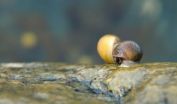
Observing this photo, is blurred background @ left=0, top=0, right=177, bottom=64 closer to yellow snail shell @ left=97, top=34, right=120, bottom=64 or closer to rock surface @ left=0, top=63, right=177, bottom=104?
yellow snail shell @ left=97, top=34, right=120, bottom=64

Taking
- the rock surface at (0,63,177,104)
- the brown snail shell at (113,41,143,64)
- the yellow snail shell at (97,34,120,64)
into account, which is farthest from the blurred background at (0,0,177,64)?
the rock surface at (0,63,177,104)

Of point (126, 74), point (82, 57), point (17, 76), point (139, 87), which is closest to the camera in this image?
point (139, 87)

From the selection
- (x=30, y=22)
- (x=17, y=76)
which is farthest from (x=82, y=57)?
(x=17, y=76)

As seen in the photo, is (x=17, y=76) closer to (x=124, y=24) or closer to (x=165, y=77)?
(x=165, y=77)

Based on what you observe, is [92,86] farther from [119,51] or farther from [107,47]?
[107,47]

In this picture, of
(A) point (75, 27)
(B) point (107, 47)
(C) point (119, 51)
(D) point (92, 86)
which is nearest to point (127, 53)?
(C) point (119, 51)

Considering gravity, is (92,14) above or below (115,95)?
above

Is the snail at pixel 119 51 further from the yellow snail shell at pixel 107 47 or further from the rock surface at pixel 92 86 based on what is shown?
the rock surface at pixel 92 86
